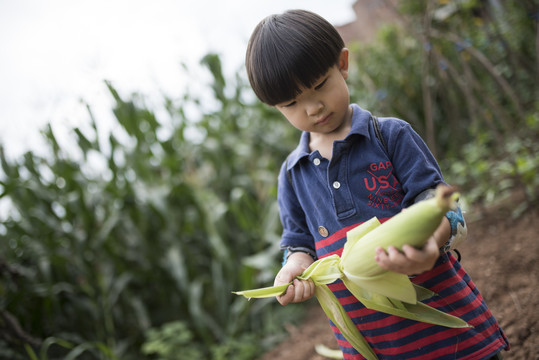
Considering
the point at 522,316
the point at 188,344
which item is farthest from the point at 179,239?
the point at 522,316

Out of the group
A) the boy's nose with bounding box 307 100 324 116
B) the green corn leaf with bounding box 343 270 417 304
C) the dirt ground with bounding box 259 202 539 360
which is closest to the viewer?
the green corn leaf with bounding box 343 270 417 304

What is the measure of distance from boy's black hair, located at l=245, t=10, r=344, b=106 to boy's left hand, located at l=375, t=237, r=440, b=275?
1.19 feet

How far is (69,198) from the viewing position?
221 centimetres

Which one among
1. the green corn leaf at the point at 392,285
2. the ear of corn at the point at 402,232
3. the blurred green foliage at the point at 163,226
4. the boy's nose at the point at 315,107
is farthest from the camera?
the blurred green foliage at the point at 163,226

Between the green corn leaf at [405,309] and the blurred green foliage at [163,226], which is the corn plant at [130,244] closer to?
the blurred green foliage at [163,226]

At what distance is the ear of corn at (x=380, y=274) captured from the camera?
606 mm

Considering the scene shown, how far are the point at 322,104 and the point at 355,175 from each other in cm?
16

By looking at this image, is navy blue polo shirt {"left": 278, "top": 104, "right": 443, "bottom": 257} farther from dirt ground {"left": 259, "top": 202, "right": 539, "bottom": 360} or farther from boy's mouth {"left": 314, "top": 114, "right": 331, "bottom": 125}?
dirt ground {"left": 259, "top": 202, "right": 539, "bottom": 360}

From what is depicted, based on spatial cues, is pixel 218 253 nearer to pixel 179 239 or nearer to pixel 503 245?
pixel 179 239

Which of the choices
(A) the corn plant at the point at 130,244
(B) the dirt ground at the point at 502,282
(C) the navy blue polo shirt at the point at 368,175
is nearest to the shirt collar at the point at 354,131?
(C) the navy blue polo shirt at the point at 368,175

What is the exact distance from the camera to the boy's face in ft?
2.69

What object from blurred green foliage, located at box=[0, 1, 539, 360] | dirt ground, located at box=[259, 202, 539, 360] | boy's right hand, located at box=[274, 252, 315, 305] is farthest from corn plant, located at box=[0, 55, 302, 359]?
boy's right hand, located at box=[274, 252, 315, 305]

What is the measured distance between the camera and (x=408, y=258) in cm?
63

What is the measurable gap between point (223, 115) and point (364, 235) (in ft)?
7.67
